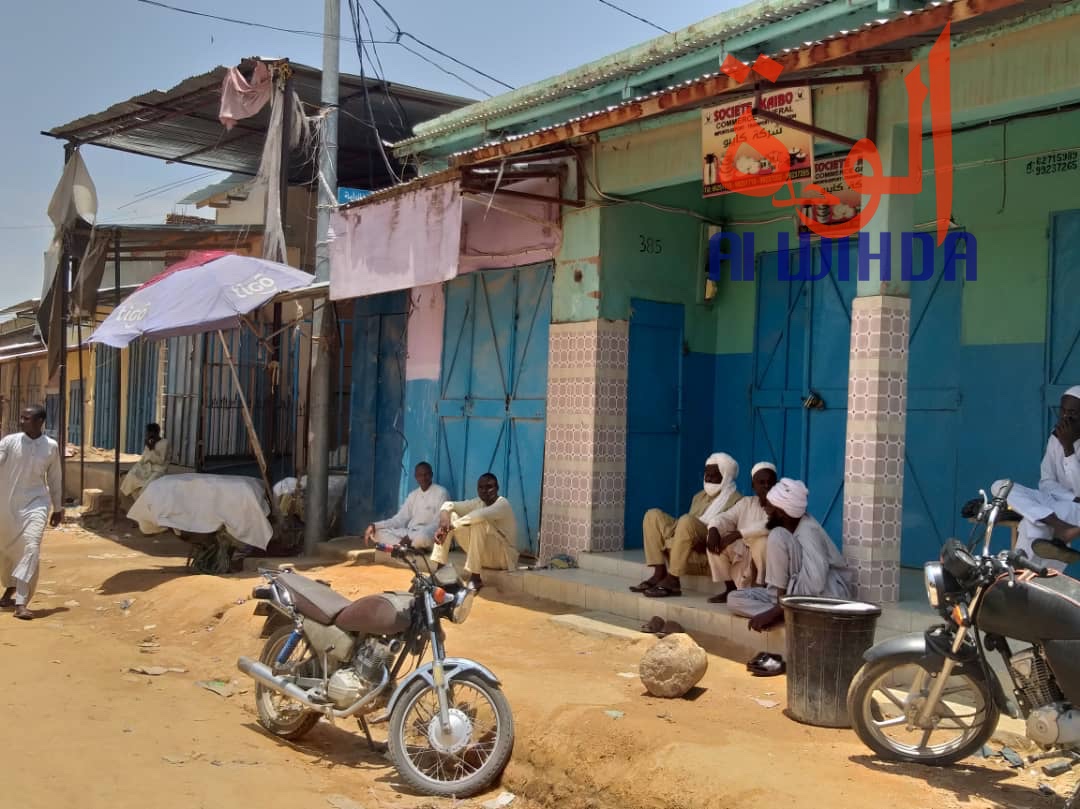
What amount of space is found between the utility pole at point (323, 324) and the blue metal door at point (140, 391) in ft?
25.1

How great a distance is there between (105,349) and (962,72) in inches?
732

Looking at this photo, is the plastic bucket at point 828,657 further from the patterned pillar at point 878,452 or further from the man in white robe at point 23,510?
the man in white robe at point 23,510

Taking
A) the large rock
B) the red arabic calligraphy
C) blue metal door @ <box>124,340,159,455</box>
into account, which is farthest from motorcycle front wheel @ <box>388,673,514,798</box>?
blue metal door @ <box>124,340,159,455</box>

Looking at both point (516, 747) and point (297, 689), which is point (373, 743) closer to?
point (297, 689)

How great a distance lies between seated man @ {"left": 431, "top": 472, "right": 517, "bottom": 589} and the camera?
8594 millimetres

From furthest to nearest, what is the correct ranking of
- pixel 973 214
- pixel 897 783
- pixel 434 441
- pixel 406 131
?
pixel 406 131 < pixel 434 441 < pixel 973 214 < pixel 897 783

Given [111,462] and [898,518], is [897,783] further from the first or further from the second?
[111,462]

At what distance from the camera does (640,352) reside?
9.12m

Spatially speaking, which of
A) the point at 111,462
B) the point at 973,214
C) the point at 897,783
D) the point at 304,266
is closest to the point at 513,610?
the point at 897,783

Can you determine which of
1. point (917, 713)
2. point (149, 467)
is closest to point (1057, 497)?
point (917, 713)

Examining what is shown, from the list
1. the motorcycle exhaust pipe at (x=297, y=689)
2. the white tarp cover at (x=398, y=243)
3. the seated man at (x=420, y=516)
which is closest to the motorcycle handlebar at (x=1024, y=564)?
the motorcycle exhaust pipe at (x=297, y=689)

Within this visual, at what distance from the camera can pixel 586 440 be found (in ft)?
28.6

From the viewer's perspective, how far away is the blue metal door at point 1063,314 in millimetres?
7090

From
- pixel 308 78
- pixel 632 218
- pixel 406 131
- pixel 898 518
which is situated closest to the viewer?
pixel 898 518
